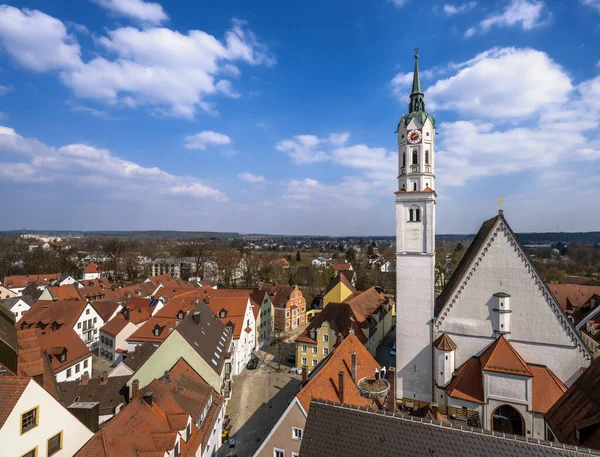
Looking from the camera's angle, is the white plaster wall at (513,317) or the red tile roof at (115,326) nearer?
the white plaster wall at (513,317)

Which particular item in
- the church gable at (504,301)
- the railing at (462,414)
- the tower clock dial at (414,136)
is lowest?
the railing at (462,414)

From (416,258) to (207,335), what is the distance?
20.2 metres

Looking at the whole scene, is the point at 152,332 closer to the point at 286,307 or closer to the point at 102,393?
the point at 102,393

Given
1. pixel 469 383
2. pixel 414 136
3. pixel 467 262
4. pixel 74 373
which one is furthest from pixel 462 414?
pixel 74 373

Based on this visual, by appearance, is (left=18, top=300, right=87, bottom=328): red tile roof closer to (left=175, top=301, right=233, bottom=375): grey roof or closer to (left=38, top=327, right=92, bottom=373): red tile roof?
(left=38, top=327, right=92, bottom=373): red tile roof

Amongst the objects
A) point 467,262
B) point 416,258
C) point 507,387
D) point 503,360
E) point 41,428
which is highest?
point 416,258

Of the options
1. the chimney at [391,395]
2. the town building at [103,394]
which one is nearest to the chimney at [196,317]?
the town building at [103,394]

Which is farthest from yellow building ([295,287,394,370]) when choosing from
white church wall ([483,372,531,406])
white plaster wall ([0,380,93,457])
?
white plaster wall ([0,380,93,457])

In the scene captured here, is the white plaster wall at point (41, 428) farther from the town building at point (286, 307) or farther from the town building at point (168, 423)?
the town building at point (286, 307)

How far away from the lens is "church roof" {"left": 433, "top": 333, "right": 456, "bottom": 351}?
22.5 meters

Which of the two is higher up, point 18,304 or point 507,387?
point 507,387

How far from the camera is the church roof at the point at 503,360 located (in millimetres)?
19766

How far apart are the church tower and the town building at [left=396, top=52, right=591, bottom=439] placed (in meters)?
0.07

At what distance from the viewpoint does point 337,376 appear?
20.9m
